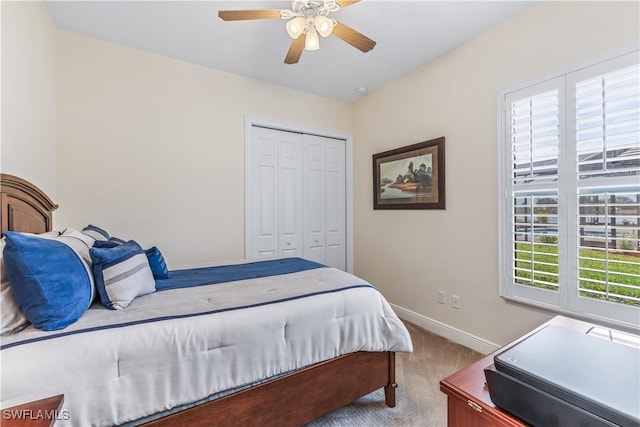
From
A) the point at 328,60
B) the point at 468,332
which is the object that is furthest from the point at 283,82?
the point at 468,332

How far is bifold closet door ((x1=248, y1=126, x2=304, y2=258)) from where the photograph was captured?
326cm

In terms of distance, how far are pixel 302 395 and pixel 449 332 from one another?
5.91 ft

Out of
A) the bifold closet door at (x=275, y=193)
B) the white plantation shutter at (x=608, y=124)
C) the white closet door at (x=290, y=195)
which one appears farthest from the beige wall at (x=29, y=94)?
the white plantation shutter at (x=608, y=124)

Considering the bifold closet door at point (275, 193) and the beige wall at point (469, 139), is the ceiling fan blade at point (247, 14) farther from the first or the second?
the beige wall at point (469, 139)

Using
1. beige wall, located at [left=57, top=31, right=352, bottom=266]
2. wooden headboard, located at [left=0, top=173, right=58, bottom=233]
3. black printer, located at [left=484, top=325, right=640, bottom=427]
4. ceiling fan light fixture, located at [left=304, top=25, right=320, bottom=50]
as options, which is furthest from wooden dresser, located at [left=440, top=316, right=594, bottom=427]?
beige wall, located at [left=57, top=31, right=352, bottom=266]

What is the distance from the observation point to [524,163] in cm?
213

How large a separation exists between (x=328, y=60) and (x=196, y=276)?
237 centimetres

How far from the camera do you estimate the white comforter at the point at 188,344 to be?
3.23 feet

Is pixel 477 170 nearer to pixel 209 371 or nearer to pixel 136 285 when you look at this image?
pixel 209 371

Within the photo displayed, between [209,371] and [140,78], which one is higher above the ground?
[140,78]

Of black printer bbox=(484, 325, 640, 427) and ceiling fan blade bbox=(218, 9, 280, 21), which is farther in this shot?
ceiling fan blade bbox=(218, 9, 280, 21)

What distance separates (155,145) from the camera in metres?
2.69

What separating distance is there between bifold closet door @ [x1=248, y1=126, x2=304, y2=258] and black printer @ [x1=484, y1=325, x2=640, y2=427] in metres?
2.78

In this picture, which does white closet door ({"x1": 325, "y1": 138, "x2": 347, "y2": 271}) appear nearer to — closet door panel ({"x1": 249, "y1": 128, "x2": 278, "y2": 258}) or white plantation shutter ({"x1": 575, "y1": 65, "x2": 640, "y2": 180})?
closet door panel ({"x1": 249, "y1": 128, "x2": 278, "y2": 258})
